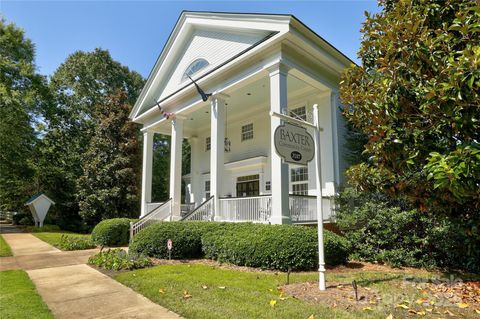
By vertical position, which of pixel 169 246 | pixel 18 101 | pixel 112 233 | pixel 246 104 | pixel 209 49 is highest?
pixel 18 101

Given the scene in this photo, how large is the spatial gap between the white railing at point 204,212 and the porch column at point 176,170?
2.46 metres

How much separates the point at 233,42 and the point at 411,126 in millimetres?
9029

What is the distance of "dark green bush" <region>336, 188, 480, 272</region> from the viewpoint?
7742 mm

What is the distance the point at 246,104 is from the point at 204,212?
5.93 meters

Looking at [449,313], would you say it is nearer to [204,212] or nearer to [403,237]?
[403,237]

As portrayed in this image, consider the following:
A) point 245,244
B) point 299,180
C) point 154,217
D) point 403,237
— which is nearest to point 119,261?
point 245,244

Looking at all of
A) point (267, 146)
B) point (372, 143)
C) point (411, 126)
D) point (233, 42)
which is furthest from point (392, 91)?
point (267, 146)

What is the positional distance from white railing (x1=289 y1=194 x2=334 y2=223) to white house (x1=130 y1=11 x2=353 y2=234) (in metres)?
0.04

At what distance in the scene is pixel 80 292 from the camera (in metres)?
6.07

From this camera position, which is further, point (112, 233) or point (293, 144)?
point (112, 233)

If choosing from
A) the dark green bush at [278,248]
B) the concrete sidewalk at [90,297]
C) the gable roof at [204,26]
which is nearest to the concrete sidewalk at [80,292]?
the concrete sidewalk at [90,297]

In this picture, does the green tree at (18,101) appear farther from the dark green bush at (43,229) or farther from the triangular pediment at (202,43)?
the triangular pediment at (202,43)

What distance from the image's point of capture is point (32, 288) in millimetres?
6344

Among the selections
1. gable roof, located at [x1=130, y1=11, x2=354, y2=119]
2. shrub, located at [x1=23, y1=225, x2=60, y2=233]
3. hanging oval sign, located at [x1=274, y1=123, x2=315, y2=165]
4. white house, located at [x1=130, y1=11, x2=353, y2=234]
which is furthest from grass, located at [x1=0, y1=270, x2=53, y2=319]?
shrub, located at [x1=23, y1=225, x2=60, y2=233]
